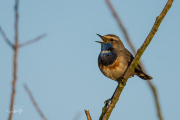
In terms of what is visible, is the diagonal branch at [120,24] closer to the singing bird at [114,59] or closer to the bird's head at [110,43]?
the singing bird at [114,59]

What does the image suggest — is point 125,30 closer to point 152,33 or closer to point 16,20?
point 16,20

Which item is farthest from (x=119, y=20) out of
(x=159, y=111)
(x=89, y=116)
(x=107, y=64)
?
(x=107, y=64)

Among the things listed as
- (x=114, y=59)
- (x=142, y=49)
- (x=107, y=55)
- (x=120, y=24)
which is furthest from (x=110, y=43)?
(x=120, y=24)

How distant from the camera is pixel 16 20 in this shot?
257 cm

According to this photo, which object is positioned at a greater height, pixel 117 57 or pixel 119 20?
pixel 119 20

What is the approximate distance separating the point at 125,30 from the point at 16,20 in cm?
104

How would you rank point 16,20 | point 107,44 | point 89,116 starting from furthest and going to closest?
1. point 107,44
2. point 89,116
3. point 16,20

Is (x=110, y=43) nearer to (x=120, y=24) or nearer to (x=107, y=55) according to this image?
(x=107, y=55)

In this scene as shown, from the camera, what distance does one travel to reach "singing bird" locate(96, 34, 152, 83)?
6.77 m

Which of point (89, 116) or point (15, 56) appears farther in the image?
point (89, 116)

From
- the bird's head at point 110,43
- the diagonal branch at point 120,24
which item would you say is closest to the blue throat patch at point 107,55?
the bird's head at point 110,43

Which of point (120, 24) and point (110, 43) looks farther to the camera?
point (110, 43)

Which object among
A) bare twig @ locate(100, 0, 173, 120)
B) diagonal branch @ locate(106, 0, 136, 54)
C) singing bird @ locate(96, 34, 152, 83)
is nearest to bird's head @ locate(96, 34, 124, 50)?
singing bird @ locate(96, 34, 152, 83)

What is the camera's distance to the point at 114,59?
6977 millimetres
